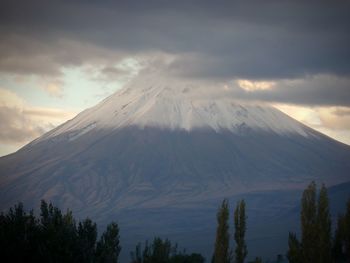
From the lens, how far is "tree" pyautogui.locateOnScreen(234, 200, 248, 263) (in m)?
84.8

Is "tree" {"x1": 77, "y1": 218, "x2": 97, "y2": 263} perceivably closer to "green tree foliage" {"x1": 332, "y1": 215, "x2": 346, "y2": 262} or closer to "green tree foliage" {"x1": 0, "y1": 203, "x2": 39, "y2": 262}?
"green tree foliage" {"x1": 0, "y1": 203, "x2": 39, "y2": 262}

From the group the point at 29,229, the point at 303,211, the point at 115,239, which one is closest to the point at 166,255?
the point at 115,239

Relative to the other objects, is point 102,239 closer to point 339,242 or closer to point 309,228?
point 309,228

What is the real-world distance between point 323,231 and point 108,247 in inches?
844

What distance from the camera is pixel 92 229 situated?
268 feet

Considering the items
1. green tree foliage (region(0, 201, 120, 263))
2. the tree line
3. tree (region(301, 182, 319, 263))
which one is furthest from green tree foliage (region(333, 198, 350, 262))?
green tree foliage (region(0, 201, 120, 263))

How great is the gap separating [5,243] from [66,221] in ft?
62.6

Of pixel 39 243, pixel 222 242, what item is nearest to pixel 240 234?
pixel 222 242

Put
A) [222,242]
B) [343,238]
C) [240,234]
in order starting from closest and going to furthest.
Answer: [222,242] → [240,234] → [343,238]

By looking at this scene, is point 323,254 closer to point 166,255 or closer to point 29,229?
point 166,255

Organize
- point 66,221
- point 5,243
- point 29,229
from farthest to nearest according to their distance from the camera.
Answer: point 66,221, point 29,229, point 5,243

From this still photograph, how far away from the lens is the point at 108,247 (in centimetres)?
8038

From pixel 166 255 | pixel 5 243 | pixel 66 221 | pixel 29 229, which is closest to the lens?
pixel 5 243

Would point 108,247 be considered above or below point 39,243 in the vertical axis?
above
